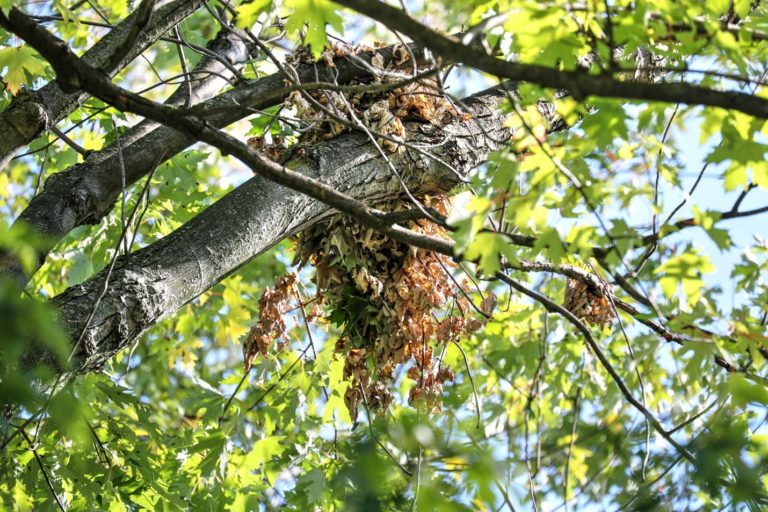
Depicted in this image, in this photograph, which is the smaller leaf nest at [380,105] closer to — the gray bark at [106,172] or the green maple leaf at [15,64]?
the gray bark at [106,172]

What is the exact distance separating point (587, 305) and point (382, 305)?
734 millimetres

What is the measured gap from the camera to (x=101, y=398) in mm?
4156

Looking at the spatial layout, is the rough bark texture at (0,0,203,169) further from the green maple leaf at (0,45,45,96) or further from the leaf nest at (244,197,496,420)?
the leaf nest at (244,197,496,420)

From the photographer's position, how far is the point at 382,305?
2.90m

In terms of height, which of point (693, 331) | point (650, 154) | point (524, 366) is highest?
point (524, 366)

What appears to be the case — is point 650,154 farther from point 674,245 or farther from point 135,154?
point 135,154

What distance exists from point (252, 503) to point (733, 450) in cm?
267

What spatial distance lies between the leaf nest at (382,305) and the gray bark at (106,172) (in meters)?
0.53

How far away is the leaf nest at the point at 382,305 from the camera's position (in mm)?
2852

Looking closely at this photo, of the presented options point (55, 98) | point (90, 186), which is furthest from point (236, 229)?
point (55, 98)

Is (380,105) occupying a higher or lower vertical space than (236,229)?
higher

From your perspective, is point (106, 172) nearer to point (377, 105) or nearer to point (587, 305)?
point (377, 105)

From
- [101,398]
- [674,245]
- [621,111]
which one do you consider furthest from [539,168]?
[101,398]

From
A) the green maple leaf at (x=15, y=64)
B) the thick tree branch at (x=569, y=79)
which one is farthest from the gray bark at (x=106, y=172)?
the thick tree branch at (x=569, y=79)
